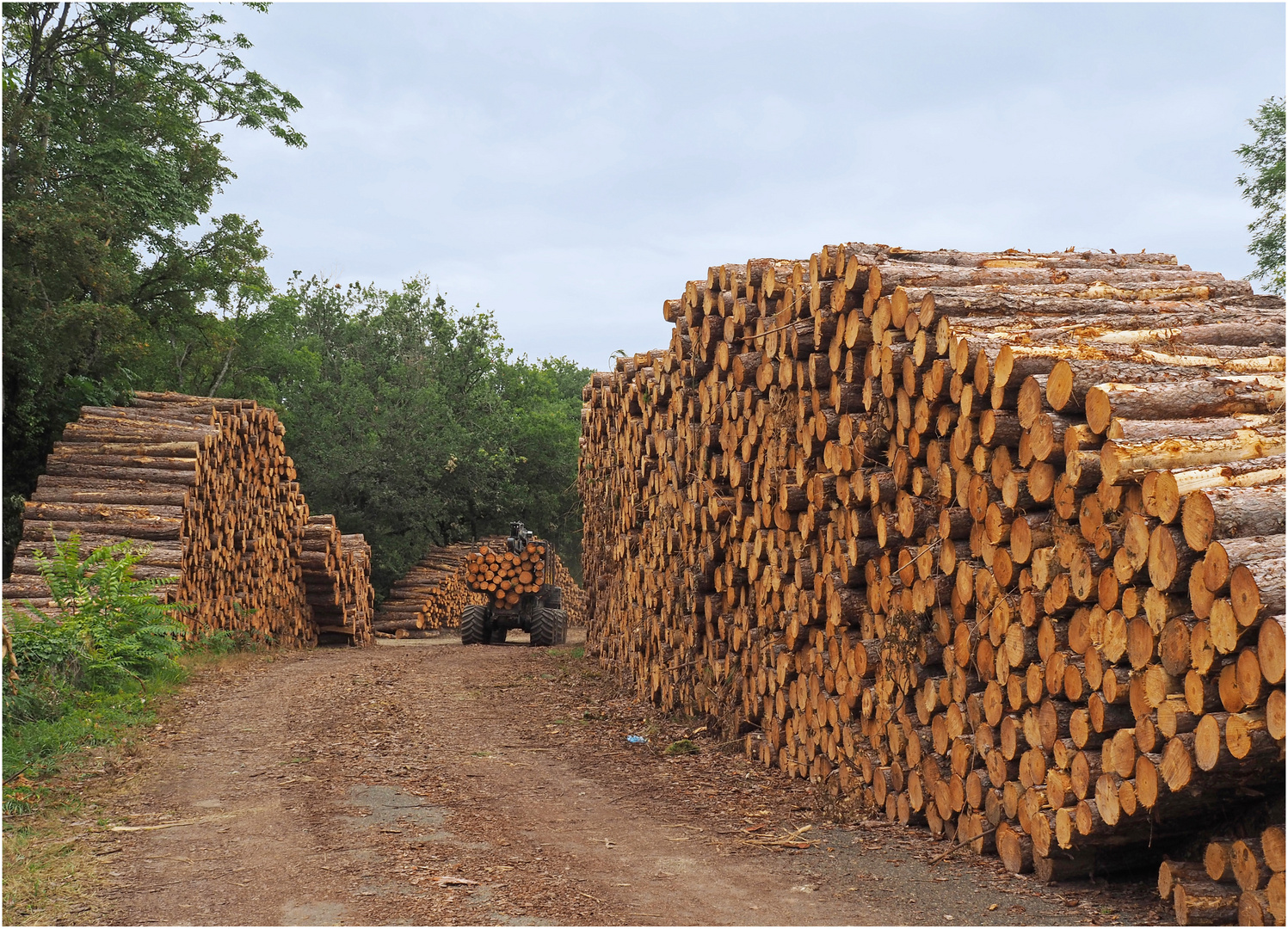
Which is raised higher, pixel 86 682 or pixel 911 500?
pixel 911 500

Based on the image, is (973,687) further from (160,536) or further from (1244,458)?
(160,536)

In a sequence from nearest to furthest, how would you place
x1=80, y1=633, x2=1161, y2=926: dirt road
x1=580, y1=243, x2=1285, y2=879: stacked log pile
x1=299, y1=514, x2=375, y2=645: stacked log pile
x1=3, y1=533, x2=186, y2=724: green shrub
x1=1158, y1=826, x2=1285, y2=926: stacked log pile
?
x1=1158, y1=826, x2=1285, y2=926: stacked log pile → x1=580, y1=243, x2=1285, y2=879: stacked log pile → x1=80, y1=633, x2=1161, y2=926: dirt road → x1=3, y1=533, x2=186, y2=724: green shrub → x1=299, y1=514, x2=375, y2=645: stacked log pile

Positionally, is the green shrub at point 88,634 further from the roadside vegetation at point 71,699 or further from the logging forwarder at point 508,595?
the logging forwarder at point 508,595

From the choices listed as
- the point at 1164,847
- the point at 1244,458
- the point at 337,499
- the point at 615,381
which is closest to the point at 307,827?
the point at 1164,847

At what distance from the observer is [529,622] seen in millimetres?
21031

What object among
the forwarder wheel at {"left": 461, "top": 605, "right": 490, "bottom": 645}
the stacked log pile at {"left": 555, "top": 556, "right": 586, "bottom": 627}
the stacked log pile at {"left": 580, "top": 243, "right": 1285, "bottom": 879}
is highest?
the stacked log pile at {"left": 580, "top": 243, "right": 1285, "bottom": 879}

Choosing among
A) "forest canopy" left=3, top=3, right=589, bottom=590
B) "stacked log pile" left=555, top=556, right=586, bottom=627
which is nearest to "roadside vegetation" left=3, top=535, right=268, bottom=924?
"forest canopy" left=3, top=3, right=589, bottom=590

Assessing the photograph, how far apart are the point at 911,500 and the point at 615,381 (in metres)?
7.47

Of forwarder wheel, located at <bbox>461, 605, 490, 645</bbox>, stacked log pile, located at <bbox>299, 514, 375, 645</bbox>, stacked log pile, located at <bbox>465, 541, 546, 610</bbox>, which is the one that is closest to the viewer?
stacked log pile, located at <bbox>299, 514, 375, 645</bbox>

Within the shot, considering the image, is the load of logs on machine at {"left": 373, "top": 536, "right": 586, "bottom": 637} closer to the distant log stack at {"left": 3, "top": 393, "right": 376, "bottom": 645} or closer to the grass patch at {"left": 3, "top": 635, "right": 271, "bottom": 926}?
the distant log stack at {"left": 3, "top": 393, "right": 376, "bottom": 645}

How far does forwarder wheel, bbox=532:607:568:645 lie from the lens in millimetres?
20203

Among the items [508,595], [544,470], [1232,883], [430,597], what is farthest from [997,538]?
[544,470]

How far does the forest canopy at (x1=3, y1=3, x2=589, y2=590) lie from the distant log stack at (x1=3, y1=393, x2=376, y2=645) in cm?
138

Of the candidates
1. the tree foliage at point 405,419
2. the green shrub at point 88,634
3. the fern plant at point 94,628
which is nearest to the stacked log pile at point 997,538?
the green shrub at point 88,634
